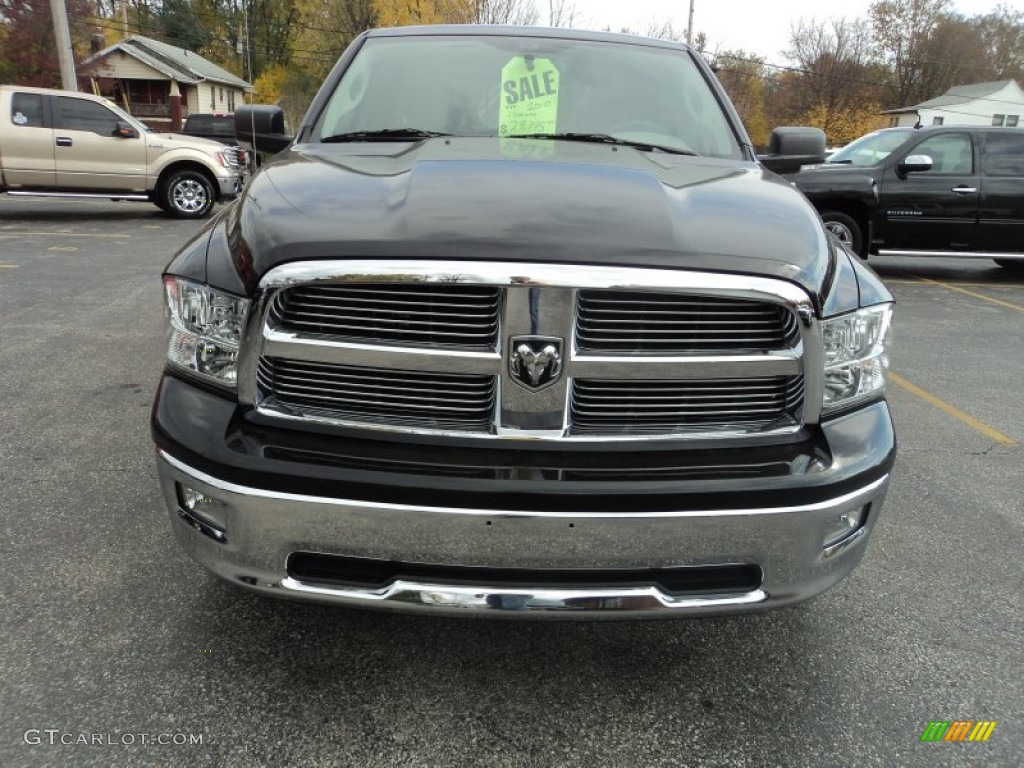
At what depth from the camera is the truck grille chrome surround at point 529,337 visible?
1761mm

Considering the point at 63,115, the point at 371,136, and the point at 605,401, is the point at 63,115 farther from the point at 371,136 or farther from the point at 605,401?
the point at 605,401

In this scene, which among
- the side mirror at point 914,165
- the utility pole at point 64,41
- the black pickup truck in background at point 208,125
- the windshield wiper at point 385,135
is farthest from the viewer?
the black pickup truck in background at point 208,125

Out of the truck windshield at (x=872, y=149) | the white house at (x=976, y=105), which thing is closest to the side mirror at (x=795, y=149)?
the truck windshield at (x=872, y=149)

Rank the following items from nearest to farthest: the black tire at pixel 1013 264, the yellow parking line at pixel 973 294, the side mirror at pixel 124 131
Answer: the yellow parking line at pixel 973 294 < the black tire at pixel 1013 264 < the side mirror at pixel 124 131

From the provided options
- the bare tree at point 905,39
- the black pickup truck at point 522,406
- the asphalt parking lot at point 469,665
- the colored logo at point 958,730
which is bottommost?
the colored logo at point 958,730

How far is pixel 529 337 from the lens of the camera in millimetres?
1764

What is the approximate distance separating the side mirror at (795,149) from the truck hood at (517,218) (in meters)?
1.38

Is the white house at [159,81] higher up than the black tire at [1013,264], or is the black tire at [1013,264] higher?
the white house at [159,81]

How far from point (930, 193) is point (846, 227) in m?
1.03

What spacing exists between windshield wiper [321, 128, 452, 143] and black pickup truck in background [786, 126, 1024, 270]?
7.11 metres

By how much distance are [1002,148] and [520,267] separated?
32.2 feet

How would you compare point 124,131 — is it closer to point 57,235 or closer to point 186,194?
point 186,194

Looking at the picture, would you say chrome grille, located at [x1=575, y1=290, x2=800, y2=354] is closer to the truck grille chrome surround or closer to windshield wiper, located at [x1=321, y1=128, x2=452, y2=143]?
the truck grille chrome surround

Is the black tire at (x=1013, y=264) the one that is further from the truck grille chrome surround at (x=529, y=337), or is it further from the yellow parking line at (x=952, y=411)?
the truck grille chrome surround at (x=529, y=337)
